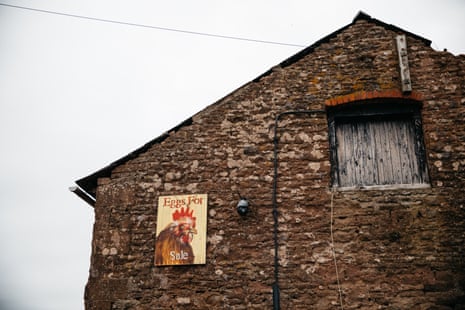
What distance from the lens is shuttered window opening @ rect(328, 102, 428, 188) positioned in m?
6.30

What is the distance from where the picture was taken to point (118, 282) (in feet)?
20.2

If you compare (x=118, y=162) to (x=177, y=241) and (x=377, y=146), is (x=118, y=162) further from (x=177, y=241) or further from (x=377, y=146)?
(x=377, y=146)

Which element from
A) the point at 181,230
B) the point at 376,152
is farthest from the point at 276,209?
the point at 376,152

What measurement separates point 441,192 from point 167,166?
4.30 meters

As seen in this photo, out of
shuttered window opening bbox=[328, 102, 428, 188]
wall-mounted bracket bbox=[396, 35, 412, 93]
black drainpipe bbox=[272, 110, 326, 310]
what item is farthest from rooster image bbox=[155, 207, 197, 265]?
wall-mounted bracket bbox=[396, 35, 412, 93]

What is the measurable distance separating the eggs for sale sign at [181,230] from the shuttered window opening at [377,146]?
2232mm

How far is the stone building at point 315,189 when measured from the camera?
5.70m

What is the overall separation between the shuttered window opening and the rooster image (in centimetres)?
241

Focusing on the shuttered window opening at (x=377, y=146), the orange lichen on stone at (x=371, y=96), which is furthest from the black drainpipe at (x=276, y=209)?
the shuttered window opening at (x=377, y=146)

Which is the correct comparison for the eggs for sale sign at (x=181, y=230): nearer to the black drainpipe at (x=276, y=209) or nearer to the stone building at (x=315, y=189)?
the stone building at (x=315, y=189)

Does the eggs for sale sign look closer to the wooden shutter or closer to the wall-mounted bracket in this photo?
the wooden shutter

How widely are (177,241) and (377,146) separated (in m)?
3.56

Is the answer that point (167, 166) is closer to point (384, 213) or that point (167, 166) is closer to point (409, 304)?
point (384, 213)

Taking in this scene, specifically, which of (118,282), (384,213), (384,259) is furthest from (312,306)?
(118,282)
